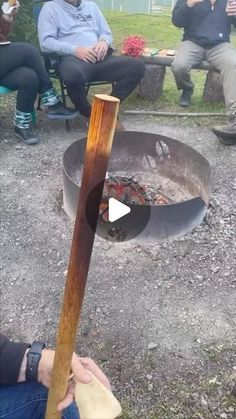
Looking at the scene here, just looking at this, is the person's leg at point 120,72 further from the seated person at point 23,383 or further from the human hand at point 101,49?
the seated person at point 23,383

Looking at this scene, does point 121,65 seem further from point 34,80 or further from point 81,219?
point 81,219

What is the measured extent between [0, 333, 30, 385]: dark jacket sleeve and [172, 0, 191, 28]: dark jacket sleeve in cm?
442

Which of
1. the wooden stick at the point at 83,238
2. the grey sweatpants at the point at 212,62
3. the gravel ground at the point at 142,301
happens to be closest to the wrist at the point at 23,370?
the wooden stick at the point at 83,238

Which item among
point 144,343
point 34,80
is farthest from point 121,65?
point 144,343

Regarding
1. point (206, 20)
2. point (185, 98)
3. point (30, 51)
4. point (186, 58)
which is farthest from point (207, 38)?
point (30, 51)

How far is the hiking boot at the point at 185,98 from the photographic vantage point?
5161 mm

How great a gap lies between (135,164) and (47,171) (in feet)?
2.58

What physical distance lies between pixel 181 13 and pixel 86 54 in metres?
1.36

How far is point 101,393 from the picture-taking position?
4.13 feet

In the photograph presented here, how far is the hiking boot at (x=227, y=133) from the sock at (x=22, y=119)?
186 centimetres

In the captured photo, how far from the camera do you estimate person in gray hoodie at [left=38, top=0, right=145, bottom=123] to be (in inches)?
164

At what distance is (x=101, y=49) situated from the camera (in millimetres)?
4305
